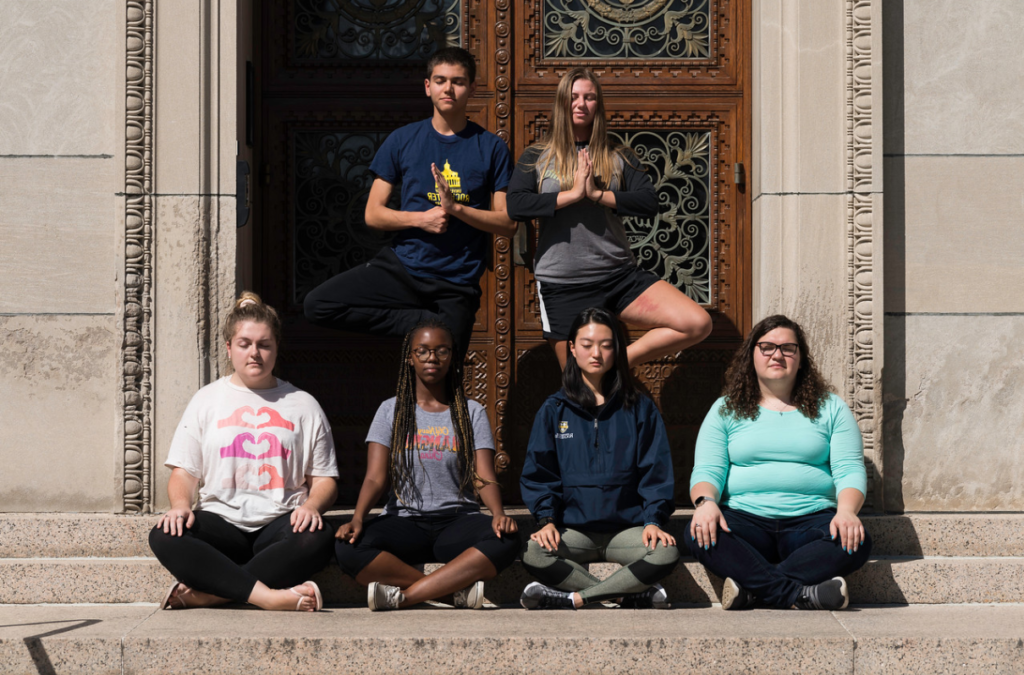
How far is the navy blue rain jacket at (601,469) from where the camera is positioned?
488 centimetres

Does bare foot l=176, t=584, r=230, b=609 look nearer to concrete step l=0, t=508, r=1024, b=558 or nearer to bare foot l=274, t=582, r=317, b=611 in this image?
bare foot l=274, t=582, r=317, b=611

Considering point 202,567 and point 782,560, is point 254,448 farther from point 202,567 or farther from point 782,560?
point 782,560

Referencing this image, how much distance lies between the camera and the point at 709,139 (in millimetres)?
6191

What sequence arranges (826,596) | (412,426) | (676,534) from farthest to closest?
(676,534) → (412,426) → (826,596)

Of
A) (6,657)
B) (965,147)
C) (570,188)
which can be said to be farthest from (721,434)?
(6,657)

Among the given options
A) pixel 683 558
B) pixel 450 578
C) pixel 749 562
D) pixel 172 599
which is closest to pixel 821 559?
pixel 749 562

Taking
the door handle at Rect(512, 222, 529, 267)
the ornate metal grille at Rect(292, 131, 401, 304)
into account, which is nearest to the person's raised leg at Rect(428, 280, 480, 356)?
the door handle at Rect(512, 222, 529, 267)

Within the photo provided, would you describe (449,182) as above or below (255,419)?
above

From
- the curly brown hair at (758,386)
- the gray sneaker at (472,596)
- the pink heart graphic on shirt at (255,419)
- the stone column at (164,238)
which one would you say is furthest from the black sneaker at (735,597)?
the stone column at (164,238)

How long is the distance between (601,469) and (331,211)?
7.55 feet

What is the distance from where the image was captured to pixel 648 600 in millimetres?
4723

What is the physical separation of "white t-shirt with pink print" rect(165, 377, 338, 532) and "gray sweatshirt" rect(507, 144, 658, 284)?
53.0 inches

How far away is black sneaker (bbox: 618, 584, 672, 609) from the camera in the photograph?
4.70 meters

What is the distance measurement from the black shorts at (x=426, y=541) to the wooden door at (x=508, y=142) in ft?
4.17
